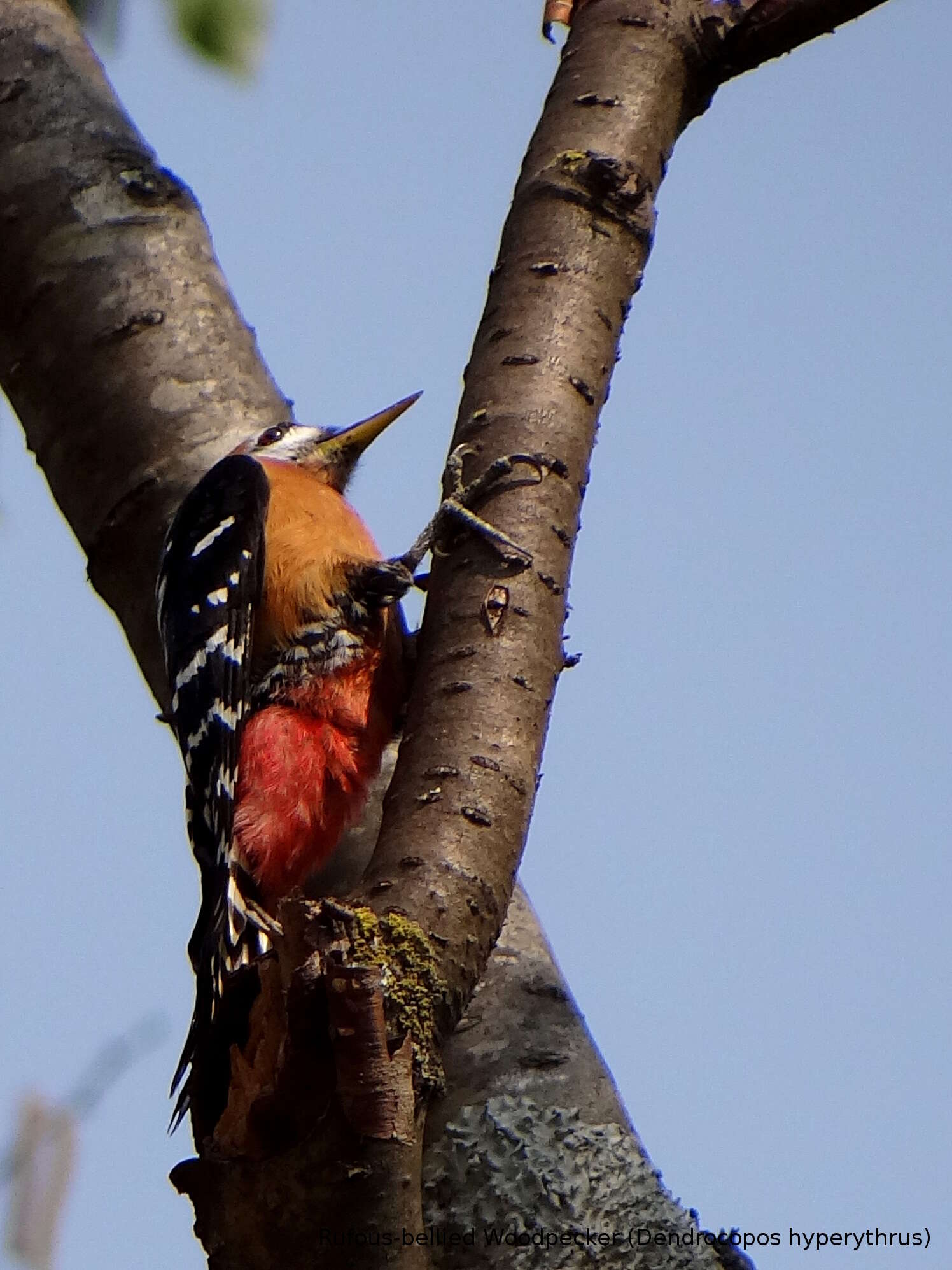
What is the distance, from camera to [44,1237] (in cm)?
187

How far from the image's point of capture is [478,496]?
2.64m

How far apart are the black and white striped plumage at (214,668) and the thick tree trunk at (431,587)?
0.21 meters

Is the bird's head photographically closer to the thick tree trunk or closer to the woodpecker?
the woodpecker

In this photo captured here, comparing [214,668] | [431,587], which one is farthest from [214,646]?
[431,587]

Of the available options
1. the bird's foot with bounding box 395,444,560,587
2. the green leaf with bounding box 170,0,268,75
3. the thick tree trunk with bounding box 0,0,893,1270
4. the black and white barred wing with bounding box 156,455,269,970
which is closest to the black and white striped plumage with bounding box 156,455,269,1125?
the black and white barred wing with bounding box 156,455,269,970

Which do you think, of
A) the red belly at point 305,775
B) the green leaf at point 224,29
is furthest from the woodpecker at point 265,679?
the green leaf at point 224,29

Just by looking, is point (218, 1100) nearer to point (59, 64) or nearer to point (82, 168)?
point (82, 168)

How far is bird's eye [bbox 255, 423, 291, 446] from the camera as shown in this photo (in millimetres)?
3303

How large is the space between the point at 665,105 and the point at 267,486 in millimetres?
1555

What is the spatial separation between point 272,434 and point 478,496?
89 cm

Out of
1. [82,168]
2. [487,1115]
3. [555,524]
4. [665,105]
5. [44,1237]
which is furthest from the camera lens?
[82,168]

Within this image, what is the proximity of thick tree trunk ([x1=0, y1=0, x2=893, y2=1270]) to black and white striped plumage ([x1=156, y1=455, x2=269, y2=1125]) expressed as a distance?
212 mm

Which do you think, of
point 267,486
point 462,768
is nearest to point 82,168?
point 267,486

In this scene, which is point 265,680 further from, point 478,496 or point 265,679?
point 478,496
